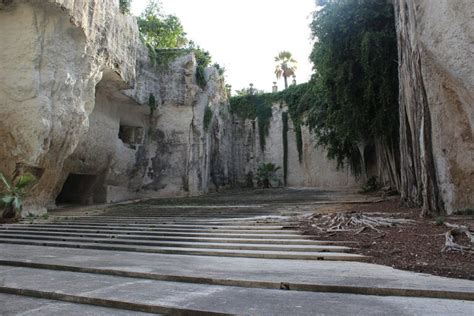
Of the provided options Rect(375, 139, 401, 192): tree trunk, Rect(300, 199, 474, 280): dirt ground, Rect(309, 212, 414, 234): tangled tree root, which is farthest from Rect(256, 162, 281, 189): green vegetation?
Rect(300, 199, 474, 280): dirt ground

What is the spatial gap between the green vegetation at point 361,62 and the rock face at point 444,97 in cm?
366

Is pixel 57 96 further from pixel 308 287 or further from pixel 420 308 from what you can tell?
pixel 420 308

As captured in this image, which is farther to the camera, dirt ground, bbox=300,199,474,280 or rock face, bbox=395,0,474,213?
rock face, bbox=395,0,474,213

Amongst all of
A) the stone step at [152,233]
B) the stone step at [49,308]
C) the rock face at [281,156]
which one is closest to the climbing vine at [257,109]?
the rock face at [281,156]

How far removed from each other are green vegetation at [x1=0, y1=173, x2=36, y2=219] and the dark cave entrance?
5.77 metres

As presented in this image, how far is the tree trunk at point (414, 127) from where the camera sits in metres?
8.34

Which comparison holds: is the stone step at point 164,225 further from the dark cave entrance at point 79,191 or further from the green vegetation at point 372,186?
the green vegetation at point 372,186

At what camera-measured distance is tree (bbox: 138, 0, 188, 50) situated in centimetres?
2761

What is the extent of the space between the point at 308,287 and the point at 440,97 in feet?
20.6

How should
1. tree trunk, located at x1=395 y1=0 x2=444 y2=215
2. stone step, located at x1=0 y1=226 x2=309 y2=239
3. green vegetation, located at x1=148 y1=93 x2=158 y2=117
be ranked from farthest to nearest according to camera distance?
green vegetation, located at x1=148 y1=93 x2=158 y2=117
tree trunk, located at x1=395 y1=0 x2=444 y2=215
stone step, located at x1=0 y1=226 x2=309 y2=239

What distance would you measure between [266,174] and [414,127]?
19.3 meters

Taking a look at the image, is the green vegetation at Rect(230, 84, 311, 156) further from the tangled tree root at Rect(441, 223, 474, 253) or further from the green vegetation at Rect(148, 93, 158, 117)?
the tangled tree root at Rect(441, 223, 474, 253)

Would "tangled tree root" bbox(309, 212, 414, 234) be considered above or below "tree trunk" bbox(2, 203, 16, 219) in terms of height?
below

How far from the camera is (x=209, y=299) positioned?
3100 mm
